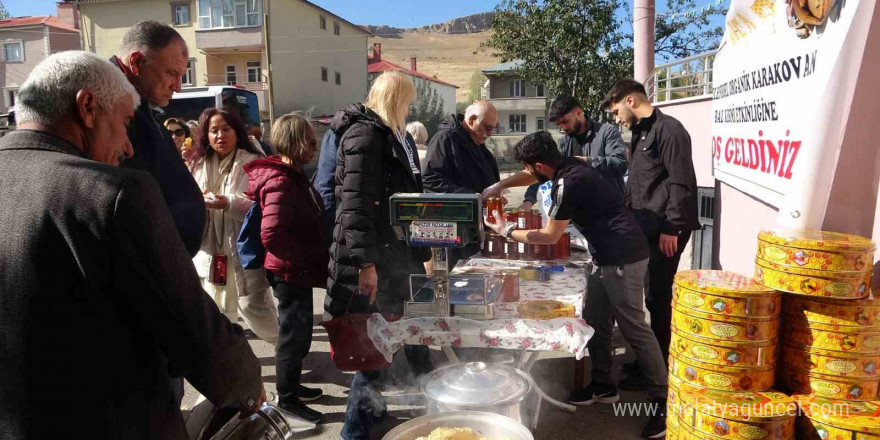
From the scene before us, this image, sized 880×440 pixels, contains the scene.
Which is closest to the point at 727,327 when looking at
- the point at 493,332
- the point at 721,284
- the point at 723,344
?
the point at 723,344

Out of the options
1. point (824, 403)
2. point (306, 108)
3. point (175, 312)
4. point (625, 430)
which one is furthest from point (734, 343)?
point (306, 108)

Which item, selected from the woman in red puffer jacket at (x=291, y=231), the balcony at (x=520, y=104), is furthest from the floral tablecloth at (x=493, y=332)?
the balcony at (x=520, y=104)

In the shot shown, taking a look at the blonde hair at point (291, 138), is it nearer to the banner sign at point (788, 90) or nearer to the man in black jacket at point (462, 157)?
the man in black jacket at point (462, 157)

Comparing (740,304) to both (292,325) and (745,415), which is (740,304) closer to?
(745,415)

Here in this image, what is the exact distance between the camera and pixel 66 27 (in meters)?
34.8

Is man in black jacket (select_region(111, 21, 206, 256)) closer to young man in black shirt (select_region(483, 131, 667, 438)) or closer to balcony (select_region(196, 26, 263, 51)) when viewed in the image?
young man in black shirt (select_region(483, 131, 667, 438))

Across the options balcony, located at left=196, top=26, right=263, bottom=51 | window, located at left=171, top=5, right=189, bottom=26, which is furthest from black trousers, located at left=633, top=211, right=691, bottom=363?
window, located at left=171, top=5, right=189, bottom=26

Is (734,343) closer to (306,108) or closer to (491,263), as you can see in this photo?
(491,263)

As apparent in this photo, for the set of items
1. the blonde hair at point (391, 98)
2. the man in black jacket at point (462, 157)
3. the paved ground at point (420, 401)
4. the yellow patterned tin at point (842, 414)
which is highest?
the blonde hair at point (391, 98)

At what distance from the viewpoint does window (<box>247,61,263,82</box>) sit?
29.8 meters

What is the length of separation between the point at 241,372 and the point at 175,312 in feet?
0.87

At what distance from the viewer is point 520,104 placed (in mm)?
41375

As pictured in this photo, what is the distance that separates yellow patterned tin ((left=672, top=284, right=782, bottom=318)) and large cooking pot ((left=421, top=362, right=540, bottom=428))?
76cm

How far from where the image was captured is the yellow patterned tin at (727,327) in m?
2.02
